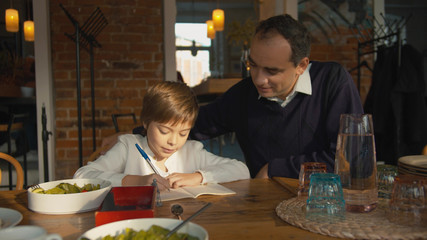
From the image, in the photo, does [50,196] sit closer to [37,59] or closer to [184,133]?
[184,133]

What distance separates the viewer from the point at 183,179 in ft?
3.76

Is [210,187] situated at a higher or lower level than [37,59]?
lower

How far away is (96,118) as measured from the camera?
3.42m

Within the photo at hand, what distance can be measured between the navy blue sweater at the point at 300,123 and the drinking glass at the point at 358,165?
55 cm

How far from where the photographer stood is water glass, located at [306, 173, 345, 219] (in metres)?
0.79

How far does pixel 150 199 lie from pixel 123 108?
8.92 ft

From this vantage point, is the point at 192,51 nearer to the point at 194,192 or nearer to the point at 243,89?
the point at 243,89

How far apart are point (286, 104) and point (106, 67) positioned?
2.24 metres

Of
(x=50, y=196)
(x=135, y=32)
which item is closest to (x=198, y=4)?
(x=135, y=32)

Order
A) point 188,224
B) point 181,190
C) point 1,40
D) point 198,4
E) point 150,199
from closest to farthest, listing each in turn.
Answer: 1. point 188,224
2. point 150,199
3. point 181,190
4. point 1,40
5. point 198,4

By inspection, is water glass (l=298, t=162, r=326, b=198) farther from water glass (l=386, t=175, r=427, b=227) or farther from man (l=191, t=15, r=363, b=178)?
man (l=191, t=15, r=363, b=178)

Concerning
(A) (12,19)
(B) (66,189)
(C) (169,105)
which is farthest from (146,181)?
(A) (12,19)

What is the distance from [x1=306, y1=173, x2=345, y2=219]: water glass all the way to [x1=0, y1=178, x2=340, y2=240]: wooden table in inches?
3.0

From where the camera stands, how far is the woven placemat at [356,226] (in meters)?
0.68
